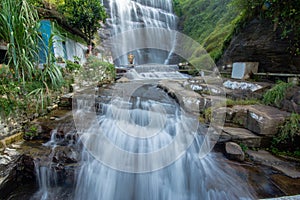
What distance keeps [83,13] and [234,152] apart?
302 inches

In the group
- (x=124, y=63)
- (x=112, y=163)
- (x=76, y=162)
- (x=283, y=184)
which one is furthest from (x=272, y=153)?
(x=124, y=63)

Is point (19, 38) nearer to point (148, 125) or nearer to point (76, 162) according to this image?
point (76, 162)

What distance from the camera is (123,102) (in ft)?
15.9

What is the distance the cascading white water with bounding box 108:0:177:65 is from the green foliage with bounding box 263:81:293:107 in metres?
9.76

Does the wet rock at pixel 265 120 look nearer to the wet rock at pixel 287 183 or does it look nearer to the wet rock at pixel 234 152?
the wet rock at pixel 234 152

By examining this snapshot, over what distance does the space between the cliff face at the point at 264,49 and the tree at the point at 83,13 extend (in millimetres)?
6116

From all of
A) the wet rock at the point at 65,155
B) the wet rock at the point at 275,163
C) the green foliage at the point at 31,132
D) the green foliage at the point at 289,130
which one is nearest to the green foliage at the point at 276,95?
the green foliage at the point at 289,130

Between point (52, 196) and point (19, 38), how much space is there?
2755mm

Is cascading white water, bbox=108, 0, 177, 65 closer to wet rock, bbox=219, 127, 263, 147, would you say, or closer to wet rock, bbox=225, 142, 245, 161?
wet rock, bbox=219, 127, 263, 147

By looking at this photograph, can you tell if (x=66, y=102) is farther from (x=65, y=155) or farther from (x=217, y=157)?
(x=217, y=157)

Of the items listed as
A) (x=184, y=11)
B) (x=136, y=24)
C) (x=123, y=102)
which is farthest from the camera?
(x=184, y=11)

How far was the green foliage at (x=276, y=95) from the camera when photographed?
348cm

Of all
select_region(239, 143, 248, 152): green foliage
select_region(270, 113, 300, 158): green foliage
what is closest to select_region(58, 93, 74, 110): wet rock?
select_region(239, 143, 248, 152): green foliage

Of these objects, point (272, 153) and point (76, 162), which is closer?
point (76, 162)
